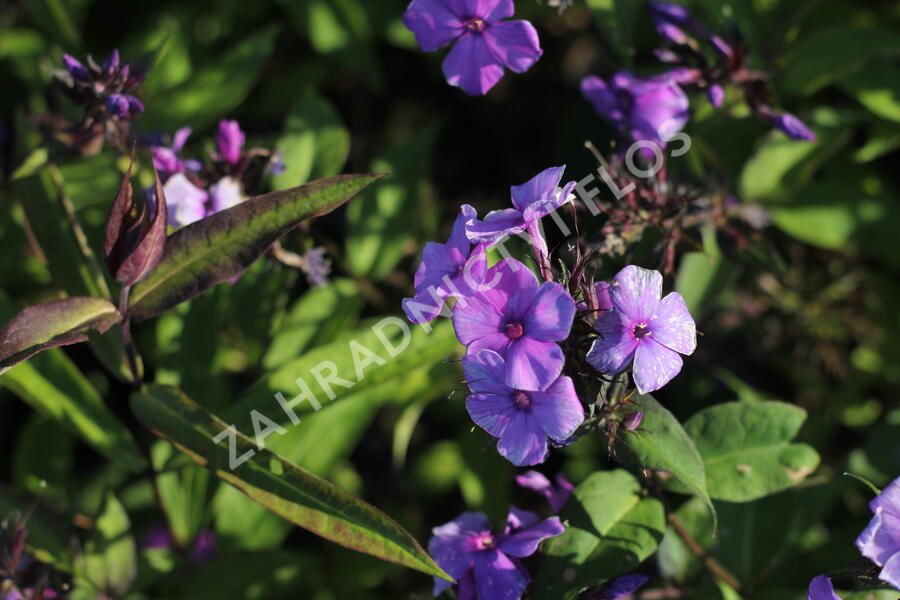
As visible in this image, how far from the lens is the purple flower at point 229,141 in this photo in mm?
2217

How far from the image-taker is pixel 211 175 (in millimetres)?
2289

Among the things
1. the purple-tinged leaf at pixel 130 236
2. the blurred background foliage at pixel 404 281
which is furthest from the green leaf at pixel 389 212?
the purple-tinged leaf at pixel 130 236

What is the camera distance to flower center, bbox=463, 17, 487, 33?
2078mm

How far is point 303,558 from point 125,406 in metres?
1.18

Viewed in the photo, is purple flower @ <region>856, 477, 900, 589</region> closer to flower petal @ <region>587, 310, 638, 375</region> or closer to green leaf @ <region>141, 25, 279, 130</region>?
flower petal @ <region>587, 310, 638, 375</region>

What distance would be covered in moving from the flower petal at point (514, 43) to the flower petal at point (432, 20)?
8 cm

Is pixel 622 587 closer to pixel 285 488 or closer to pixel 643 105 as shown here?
pixel 285 488

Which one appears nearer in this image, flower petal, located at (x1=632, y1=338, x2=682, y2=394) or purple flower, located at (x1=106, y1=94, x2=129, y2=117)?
flower petal, located at (x1=632, y1=338, x2=682, y2=394)

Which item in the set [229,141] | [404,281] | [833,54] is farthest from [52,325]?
[833,54]

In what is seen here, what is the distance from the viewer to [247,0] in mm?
3498

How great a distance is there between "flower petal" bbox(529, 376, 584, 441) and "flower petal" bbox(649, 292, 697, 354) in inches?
8.1

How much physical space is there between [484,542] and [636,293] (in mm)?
730

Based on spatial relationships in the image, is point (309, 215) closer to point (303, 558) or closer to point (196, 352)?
point (196, 352)

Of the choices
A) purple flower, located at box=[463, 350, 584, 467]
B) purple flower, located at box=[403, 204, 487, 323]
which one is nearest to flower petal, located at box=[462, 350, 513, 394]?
purple flower, located at box=[463, 350, 584, 467]
